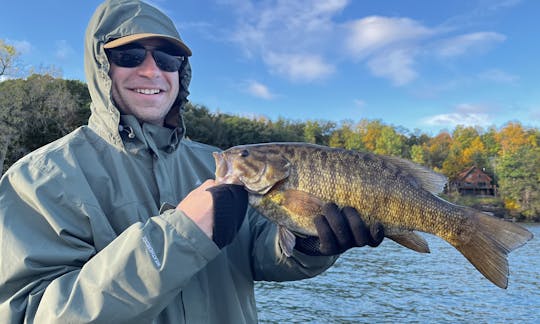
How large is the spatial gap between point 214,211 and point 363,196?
1.12 metres

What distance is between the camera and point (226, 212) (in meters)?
2.27

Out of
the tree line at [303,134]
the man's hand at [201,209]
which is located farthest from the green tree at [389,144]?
the man's hand at [201,209]

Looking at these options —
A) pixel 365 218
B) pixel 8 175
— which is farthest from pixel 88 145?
pixel 365 218

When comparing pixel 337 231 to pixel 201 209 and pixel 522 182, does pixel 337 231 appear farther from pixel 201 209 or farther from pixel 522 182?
pixel 522 182

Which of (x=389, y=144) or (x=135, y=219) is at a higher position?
(x=389, y=144)

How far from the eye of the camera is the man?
202 cm

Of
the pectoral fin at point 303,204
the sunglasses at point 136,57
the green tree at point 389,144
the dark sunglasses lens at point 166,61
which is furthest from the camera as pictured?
the green tree at point 389,144

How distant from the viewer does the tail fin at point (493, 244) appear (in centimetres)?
293

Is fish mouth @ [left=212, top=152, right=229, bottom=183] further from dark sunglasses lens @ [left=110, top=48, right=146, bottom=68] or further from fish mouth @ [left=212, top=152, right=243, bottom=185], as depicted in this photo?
dark sunglasses lens @ [left=110, top=48, right=146, bottom=68]

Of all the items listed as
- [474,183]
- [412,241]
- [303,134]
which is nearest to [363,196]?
[412,241]

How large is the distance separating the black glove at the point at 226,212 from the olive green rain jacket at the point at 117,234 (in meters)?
0.09

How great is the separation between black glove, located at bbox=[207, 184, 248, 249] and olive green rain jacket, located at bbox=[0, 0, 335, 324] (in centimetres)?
9

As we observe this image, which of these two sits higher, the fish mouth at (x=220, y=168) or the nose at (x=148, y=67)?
the nose at (x=148, y=67)

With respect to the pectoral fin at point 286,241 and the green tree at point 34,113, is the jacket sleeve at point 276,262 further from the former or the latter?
the green tree at point 34,113
